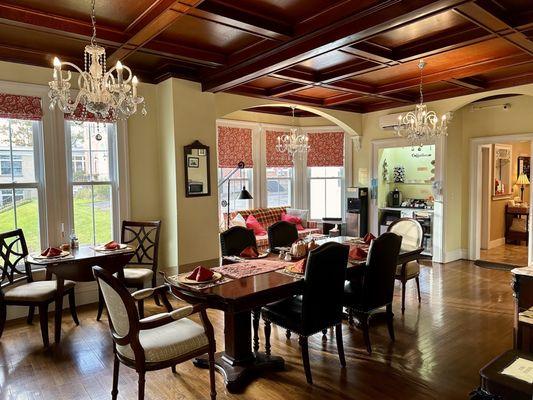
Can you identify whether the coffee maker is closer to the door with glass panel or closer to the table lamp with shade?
the table lamp with shade

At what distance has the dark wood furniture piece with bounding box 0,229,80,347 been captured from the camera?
344 cm

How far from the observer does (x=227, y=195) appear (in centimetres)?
683

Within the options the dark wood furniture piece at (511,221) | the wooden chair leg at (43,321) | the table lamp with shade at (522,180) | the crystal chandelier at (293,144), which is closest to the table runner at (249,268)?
the wooden chair leg at (43,321)

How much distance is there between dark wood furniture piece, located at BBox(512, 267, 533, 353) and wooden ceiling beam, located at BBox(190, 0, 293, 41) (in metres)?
2.61

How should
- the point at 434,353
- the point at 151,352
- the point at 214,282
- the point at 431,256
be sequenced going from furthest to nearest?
the point at 431,256
the point at 434,353
the point at 214,282
the point at 151,352

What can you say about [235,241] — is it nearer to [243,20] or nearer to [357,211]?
[243,20]

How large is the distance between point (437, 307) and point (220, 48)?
144 inches

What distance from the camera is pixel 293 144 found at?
714 cm

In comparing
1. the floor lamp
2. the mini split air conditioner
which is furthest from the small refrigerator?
the floor lamp

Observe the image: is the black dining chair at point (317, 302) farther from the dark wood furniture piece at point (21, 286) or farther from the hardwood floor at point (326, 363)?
the dark wood furniture piece at point (21, 286)

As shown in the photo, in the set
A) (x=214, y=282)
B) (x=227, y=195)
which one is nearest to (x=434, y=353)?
(x=214, y=282)

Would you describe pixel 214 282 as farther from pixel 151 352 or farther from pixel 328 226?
pixel 328 226

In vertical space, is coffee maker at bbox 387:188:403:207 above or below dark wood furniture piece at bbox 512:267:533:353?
above

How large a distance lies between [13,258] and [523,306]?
464 cm
